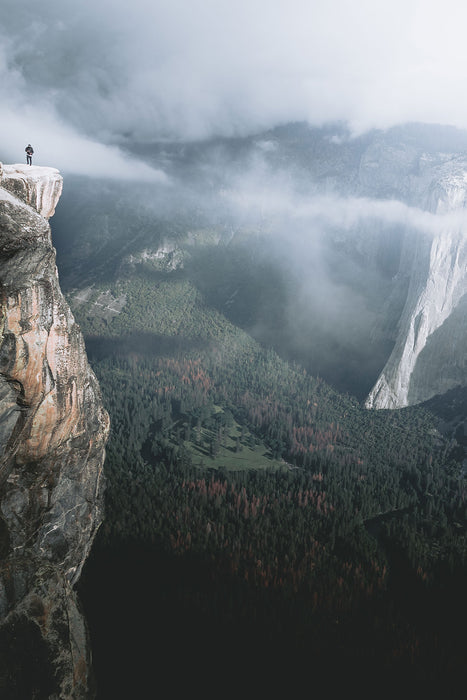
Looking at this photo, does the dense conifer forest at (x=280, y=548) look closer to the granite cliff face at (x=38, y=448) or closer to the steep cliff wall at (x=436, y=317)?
the steep cliff wall at (x=436, y=317)

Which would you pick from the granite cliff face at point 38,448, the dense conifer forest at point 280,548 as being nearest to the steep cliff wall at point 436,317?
the dense conifer forest at point 280,548

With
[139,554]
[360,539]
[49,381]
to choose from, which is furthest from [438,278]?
[49,381]

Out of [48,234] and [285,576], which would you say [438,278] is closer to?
[285,576]

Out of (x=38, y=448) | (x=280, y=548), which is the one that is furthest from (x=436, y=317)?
(x=38, y=448)

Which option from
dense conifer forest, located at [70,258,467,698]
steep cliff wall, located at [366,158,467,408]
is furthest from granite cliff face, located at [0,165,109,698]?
steep cliff wall, located at [366,158,467,408]

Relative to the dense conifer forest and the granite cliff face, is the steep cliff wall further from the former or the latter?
the granite cliff face

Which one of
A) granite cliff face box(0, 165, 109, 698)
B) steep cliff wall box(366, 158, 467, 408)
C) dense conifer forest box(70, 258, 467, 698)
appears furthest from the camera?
steep cliff wall box(366, 158, 467, 408)
